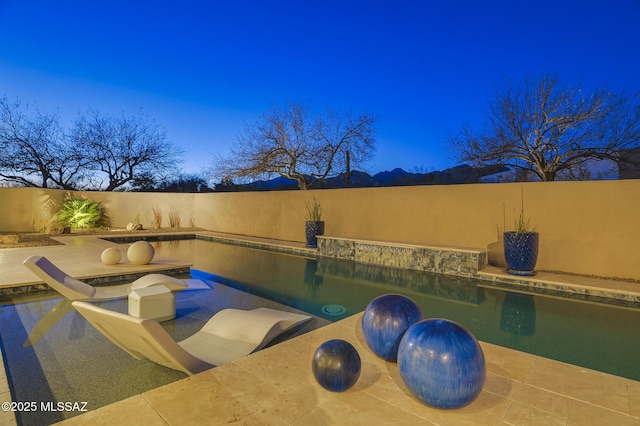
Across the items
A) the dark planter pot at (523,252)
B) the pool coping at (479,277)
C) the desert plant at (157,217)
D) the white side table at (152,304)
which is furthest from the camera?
the desert plant at (157,217)

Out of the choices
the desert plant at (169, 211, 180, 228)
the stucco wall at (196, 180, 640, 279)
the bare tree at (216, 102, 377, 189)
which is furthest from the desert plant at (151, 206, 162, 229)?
the stucco wall at (196, 180, 640, 279)

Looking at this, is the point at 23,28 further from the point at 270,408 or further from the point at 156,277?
the point at 270,408

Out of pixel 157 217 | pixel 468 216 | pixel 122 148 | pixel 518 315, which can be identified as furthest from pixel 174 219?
pixel 518 315

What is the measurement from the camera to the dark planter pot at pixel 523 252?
559cm

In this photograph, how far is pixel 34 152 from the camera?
1597 centimetres

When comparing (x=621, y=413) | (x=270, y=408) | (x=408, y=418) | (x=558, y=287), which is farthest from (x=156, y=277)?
(x=558, y=287)

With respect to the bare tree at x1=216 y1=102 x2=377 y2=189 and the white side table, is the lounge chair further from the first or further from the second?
the bare tree at x1=216 y1=102 x2=377 y2=189

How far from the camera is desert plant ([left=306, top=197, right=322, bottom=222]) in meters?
10.1

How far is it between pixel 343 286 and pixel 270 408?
3988 mm

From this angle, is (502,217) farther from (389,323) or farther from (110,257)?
(110,257)

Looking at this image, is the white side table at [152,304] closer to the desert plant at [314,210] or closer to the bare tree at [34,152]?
the desert plant at [314,210]

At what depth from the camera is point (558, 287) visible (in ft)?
16.9

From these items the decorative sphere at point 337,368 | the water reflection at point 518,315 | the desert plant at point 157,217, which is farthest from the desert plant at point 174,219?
the decorative sphere at point 337,368

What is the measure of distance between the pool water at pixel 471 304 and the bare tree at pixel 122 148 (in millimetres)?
13381
